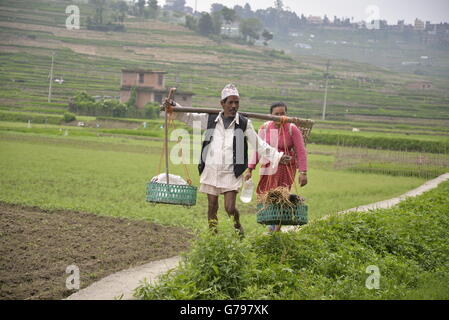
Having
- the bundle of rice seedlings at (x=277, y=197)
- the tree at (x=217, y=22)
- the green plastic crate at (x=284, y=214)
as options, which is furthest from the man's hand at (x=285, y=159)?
the tree at (x=217, y=22)

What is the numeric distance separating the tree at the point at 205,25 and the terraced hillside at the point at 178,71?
2.39 metres

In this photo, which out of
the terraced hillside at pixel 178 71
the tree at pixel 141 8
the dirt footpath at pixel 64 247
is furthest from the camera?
the tree at pixel 141 8

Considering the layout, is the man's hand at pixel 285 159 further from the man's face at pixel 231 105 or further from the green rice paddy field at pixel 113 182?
the green rice paddy field at pixel 113 182

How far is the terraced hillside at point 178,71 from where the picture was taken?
59312 millimetres

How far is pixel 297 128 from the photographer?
768cm

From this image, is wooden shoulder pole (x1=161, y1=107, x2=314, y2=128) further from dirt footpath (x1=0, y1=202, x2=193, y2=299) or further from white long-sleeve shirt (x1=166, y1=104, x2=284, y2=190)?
dirt footpath (x1=0, y1=202, x2=193, y2=299)

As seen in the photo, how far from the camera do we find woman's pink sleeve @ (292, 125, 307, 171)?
24.4 ft

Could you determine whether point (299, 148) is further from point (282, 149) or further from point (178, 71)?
point (178, 71)

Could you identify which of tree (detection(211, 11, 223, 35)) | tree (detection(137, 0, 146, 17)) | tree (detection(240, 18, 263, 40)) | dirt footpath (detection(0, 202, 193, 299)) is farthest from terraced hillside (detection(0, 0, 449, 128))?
dirt footpath (detection(0, 202, 193, 299))

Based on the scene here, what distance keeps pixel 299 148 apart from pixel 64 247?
2.98m

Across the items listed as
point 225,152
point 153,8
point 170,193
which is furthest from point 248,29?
point 170,193

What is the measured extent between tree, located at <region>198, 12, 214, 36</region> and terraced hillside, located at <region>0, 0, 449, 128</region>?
94.0 inches
